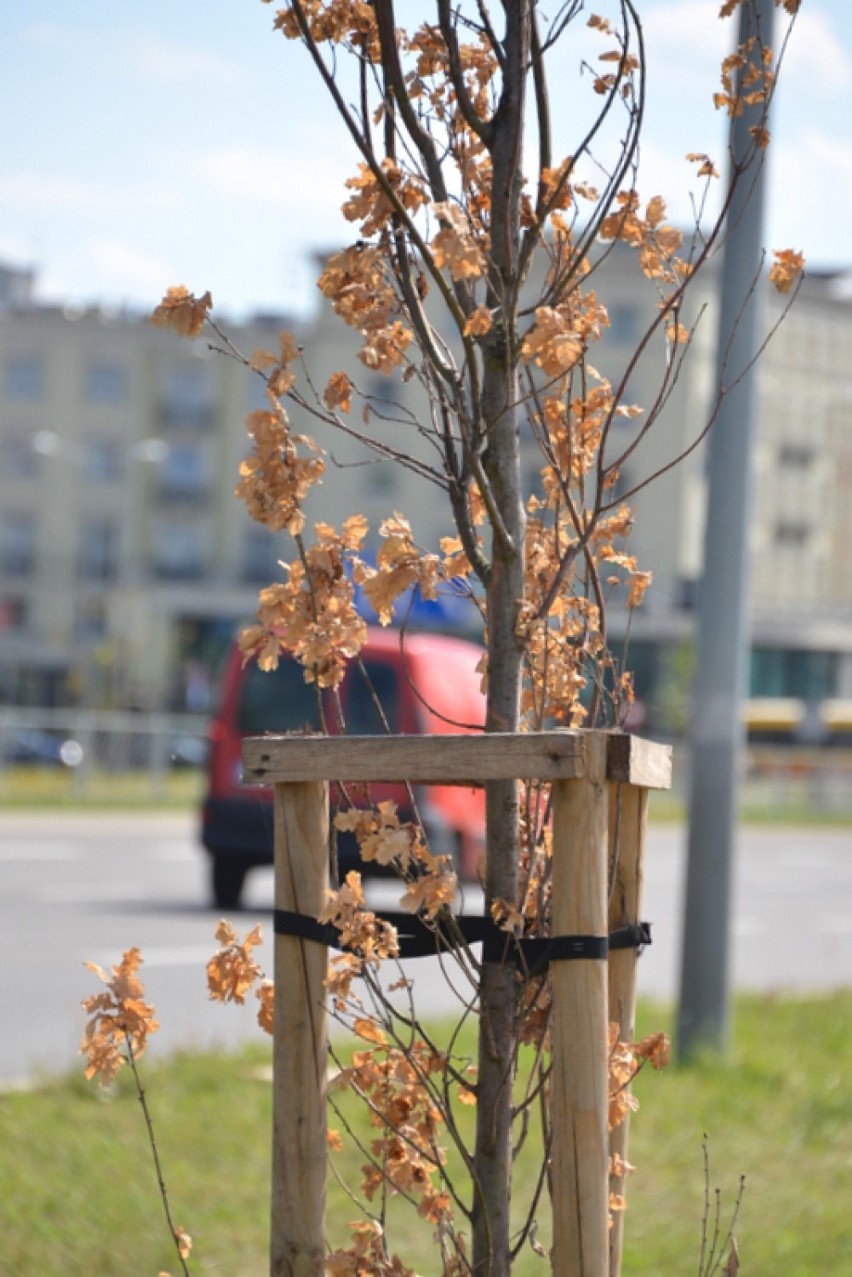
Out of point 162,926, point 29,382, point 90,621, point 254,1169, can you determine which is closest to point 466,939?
point 254,1169

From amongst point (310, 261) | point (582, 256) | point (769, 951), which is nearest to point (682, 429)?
point (310, 261)

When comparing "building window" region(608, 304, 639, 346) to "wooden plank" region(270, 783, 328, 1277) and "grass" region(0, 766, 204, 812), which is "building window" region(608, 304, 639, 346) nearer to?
"grass" region(0, 766, 204, 812)

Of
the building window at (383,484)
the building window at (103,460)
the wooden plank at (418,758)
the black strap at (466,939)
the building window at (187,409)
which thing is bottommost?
the black strap at (466,939)

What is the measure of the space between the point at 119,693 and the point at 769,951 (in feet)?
136

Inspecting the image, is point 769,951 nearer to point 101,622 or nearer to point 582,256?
point 582,256

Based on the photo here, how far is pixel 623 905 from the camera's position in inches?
105

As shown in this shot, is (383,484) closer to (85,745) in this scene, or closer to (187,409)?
(187,409)

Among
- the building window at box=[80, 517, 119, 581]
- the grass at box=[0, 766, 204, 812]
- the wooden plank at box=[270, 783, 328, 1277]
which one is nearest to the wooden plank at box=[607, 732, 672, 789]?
the wooden plank at box=[270, 783, 328, 1277]

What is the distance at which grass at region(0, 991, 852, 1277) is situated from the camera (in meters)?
4.68

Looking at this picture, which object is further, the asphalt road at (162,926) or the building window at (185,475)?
the building window at (185,475)

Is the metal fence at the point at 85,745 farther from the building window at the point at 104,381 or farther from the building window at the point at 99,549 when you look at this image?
the building window at the point at 104,381

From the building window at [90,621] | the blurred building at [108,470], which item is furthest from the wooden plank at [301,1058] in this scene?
the blurred building at [108,470]

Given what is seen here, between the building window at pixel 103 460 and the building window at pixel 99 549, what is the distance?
1.42m

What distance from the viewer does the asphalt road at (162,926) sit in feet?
30.4
